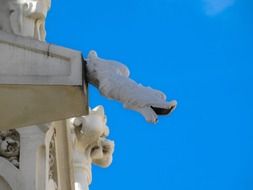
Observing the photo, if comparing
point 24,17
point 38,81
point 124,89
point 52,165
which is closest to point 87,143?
point 52,165

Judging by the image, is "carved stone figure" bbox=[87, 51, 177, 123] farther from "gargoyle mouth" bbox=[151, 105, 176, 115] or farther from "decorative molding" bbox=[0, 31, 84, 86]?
"decorative molding" bbox=[0, 31, 84, 86]

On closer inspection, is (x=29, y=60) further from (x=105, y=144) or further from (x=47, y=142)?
(x=105, y=144)

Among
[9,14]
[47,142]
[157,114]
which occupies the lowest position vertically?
[157,114]

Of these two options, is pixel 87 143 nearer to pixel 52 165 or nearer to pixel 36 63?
A: pixel 52 165

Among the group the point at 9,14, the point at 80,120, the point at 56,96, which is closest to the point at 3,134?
the point at 9,14

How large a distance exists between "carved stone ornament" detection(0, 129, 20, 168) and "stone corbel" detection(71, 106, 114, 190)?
5.06ft

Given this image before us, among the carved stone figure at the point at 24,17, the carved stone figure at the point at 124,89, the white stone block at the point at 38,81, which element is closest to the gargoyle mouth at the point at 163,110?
the carved stone figure at the point at 124,89

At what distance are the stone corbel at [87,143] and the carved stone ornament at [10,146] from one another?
5.06 feet

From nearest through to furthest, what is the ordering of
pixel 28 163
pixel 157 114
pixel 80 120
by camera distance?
pixel 157 114 → pixel 28 163 → pixel 80 120

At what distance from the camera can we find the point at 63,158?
10414mm

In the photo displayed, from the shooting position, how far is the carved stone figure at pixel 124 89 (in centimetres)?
718

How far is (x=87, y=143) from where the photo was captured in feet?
37.9

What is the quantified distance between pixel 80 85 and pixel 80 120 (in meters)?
4.24

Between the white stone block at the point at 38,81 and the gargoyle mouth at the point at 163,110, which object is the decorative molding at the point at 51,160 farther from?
the gargoyle mouth at the point at 163,110
